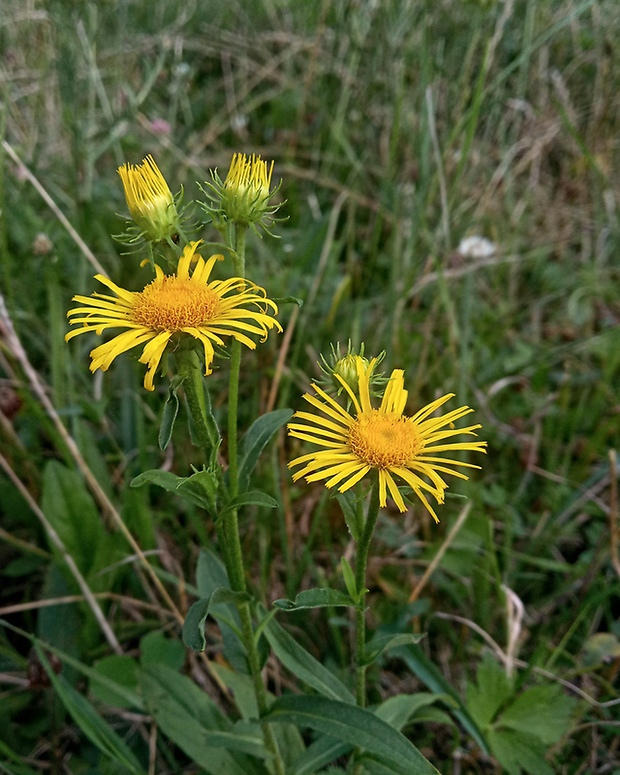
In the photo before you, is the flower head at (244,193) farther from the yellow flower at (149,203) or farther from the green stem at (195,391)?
the green stem at (195,391)

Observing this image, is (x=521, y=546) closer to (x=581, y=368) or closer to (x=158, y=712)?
(x=581, y=368)

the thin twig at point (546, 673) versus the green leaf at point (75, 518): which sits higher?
the green leaf at point (75, 518)

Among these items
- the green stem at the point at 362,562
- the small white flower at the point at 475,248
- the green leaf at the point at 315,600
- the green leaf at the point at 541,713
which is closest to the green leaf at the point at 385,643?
the green stem at the point at 362,562

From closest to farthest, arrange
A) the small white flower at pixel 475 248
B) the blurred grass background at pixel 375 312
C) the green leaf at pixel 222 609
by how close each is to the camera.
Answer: the green leaf at pixel 222 609 → the blurred grass background at pixel 375 312 → the small white flower at pixel 475 248

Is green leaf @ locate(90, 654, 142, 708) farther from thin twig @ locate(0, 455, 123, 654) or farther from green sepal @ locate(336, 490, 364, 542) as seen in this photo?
green sepal @ locate(336, 490, 364, 542)

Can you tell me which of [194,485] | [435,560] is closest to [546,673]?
[435,560]

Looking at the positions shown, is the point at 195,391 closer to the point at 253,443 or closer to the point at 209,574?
the point at 253,443

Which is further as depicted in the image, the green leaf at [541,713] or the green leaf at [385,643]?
the green leaf at [541,713]
